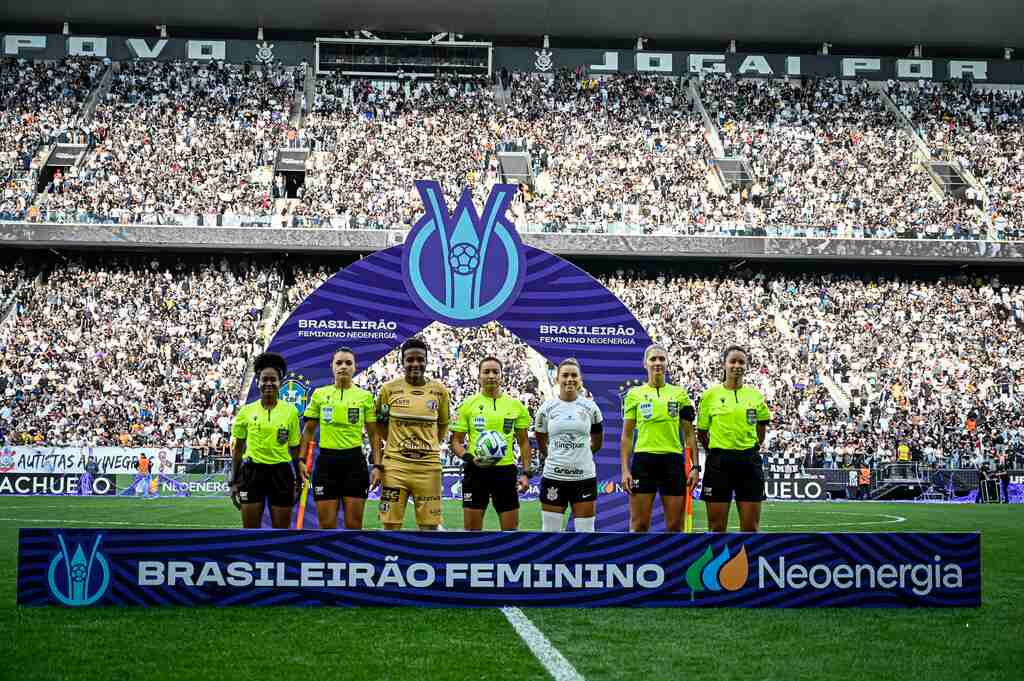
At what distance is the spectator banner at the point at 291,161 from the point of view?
39.1 meters

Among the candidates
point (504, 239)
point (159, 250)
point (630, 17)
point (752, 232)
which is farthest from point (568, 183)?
point (504, 239)

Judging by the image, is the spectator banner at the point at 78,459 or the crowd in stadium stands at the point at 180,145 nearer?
the spectator banner at the point at 78,459

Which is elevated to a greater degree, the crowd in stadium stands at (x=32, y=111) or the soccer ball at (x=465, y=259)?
the crowd in stadium stands at (x=32, y=111)

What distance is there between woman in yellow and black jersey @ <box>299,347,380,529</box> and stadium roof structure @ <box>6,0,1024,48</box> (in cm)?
3537

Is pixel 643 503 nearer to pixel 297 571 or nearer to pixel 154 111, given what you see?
pixel 297 571

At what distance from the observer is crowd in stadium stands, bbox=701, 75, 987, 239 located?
125 ft

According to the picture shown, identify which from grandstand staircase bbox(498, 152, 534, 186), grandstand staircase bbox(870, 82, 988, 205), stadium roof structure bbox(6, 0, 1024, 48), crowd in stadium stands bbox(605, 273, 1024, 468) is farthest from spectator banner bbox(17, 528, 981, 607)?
stadium roof structure bbox(6, 0, 1024, 48)

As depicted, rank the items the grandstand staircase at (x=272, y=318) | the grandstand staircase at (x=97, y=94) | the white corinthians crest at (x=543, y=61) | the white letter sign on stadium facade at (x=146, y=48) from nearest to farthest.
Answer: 1. the grandstand staircase at (x=272, y=318)
2. the grandstand staircase at (x=97, y=94)
3. the white letter sign on stadium facade at (x=146, y=48)
4. the white corinthians crest at (x=543, y=61)

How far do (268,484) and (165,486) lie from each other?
17173 millimetres

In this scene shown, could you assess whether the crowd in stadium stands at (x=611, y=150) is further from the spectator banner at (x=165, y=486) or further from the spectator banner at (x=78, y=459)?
the spectator banner at (x=78, y=459)

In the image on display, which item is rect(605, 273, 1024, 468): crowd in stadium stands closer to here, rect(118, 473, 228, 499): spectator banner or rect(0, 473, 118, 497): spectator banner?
rect(118, 473, 228, 499): spectator banner

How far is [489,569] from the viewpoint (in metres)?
7.82

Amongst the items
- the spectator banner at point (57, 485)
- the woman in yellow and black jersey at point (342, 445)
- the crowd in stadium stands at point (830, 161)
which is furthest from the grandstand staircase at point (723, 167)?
the woman in yellow and black jersey at point (342, 445)

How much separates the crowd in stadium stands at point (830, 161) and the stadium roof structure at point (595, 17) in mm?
2131
